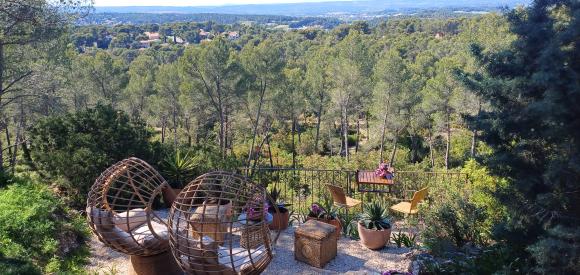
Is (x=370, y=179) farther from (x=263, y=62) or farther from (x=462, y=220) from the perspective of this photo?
(x=263, y=62)

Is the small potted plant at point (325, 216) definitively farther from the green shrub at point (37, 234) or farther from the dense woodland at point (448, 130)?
the green shrub at point (37, 234)

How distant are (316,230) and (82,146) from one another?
457 centimetres

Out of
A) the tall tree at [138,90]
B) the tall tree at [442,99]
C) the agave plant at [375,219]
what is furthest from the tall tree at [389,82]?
the agave plant at [375,219]

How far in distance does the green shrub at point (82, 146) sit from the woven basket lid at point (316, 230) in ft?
12.3

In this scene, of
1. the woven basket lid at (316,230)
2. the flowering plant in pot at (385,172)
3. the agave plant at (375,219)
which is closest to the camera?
the woven basket lid at (316,230)

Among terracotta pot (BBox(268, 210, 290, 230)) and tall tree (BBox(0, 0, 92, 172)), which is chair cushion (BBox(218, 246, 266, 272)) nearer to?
terracotta pot (BBox(268, 210, 290, 230))

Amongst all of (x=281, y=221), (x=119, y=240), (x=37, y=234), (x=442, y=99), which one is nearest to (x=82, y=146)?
(x=37, y=234)

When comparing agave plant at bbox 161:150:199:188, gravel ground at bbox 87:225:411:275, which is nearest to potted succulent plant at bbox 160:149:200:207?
agave plant at bbox 161:150:199:188

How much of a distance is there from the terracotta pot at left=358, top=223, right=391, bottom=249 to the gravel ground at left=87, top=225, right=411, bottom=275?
0.27 feet

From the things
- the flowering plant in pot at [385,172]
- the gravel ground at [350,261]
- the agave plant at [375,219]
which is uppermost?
the flowering plant in pot at [385,172]

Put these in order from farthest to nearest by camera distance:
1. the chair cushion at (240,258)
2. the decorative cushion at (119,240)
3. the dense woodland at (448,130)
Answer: the decorative cushion at (119,240), the chair cushion at (240,258), the dense woodland at (448,130)

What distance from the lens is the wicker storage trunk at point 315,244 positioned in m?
5.52

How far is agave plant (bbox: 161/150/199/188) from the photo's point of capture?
319 inches

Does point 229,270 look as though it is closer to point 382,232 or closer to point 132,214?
point 132,214
